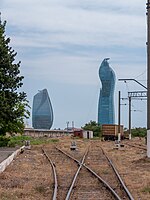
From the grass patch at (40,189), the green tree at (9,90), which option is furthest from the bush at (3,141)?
the grass patch at (40,189)

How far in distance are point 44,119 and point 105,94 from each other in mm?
37265

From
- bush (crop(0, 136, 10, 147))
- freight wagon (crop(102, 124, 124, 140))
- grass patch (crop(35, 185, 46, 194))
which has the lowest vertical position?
grass patch (crop(35, 185, 46, 194))

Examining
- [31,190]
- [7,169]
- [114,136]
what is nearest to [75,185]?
[31,190]

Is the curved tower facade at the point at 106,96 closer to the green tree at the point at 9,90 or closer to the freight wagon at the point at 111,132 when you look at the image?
the freight wagon at the point at 111,132

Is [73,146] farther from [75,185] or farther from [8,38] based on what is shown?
[75,185]

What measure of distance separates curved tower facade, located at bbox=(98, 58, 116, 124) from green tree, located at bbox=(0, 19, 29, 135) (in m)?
70.3

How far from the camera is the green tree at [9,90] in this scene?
41906 millimetres

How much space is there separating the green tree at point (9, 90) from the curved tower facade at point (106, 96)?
70.3 m

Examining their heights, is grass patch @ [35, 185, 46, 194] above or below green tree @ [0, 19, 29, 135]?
below

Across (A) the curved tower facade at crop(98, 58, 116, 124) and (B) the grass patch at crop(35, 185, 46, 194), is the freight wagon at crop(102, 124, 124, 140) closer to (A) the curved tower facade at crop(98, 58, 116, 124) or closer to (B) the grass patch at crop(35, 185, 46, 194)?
(A) the curved tower facade at crop(98, 58, 116, 124)

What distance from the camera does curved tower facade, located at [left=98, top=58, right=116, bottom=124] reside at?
11438 cm

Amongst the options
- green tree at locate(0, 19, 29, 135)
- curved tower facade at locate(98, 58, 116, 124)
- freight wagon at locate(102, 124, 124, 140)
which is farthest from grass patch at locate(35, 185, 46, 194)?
curved tower facade at locate(98, 58, 116, 124)

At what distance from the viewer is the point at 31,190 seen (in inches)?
623

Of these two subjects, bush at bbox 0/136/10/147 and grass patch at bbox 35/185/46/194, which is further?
bush at bbox 0/136/10/147
